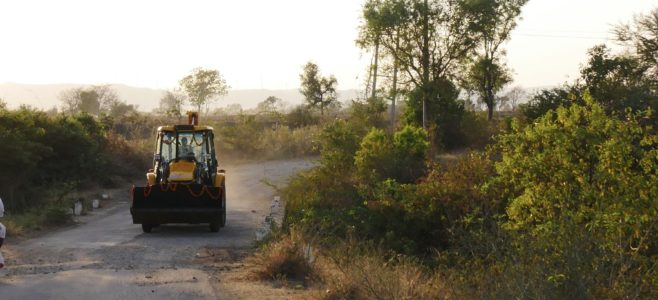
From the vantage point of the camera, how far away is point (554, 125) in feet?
42.0

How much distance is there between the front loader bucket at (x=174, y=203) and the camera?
20.5 meters

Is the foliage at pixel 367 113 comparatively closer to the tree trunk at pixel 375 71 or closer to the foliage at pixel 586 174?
the tree trunk at pixel 375 71

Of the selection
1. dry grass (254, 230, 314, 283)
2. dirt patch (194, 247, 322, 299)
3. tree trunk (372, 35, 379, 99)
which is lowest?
dirt patch (194, 247, 322, 299)

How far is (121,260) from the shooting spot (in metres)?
16.3

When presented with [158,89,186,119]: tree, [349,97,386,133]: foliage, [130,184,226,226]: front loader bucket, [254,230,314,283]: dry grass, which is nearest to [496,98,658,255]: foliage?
[254,230,314,283]: dry grass

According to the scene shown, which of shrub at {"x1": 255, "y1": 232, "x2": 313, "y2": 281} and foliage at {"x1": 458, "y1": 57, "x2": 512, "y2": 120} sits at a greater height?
foliage at {"x1": 458, "y1": 57, "x2": 512, "y2": 120}

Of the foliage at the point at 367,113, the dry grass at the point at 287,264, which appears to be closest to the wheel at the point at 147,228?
the dry grass at the point at 287,264

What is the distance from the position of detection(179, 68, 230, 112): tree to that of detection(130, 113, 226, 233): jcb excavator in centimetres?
7309

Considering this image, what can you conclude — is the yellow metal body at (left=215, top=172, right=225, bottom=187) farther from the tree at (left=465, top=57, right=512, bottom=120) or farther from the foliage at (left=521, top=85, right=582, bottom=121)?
the tree at (left=465, top=57, right=512, bottom=120)

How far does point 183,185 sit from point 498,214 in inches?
320

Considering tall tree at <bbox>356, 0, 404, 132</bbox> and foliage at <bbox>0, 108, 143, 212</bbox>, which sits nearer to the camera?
foliage at <bbox>0, 108, 143, 212</bbox>

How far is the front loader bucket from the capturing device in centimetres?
2050

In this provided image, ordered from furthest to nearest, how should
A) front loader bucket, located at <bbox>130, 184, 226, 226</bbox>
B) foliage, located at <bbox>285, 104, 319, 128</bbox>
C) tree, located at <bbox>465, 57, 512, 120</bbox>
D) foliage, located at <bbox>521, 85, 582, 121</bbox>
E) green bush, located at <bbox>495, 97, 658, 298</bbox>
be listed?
foliage, located at <bbox>285, 104, 319, 128</bbox> < tree, located at <bbox>465, 57, 512, 120</bbox> < foliage, located at <bbox>521, 85, 582, 121</bbox> < front loader bucket, located at <bbox>130, 184, 226, 226</bbox> < green bush, located at <bbox>495, 97, 658, 298</bbox>

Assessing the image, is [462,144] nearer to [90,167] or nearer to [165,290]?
[90,167]
